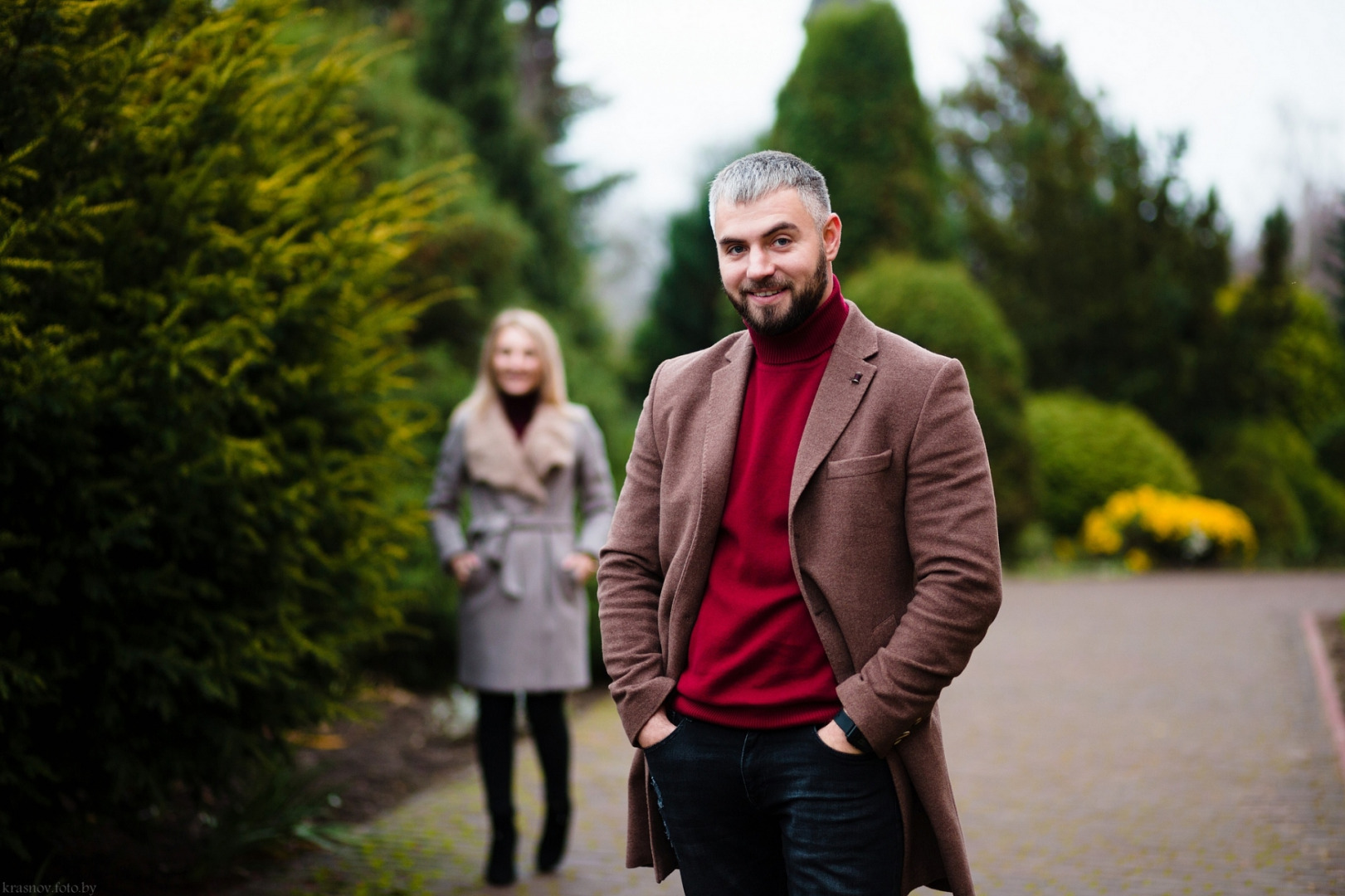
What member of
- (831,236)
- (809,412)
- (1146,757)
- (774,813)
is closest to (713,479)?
(809,412)

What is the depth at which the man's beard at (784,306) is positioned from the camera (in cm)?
229

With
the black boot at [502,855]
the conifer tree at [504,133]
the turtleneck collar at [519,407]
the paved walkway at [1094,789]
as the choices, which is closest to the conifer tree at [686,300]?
the conifer tree at [504,133]

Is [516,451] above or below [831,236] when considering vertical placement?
below

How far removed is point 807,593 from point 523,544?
2.73m

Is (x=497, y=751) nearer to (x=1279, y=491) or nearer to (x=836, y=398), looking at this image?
(x=836, y=398)

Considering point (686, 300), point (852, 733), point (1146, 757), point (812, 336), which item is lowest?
point (1146, 757)

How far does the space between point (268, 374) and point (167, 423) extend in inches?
22.5

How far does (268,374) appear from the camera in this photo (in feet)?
13.8

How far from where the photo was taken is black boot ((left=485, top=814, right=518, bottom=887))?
441 cm

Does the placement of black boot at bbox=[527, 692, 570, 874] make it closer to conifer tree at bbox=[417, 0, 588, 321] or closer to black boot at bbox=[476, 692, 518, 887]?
black boot at bbox=[476, 692, 518, 887]

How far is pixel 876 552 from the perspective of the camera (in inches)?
88.2

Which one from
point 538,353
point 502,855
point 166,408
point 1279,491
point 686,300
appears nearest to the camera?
point 166,408

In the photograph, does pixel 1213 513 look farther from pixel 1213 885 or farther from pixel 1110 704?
pixel 1213 885

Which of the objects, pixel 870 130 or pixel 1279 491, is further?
pixel 1279 491
